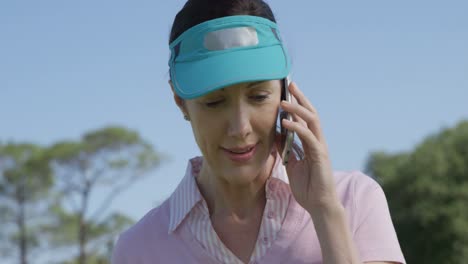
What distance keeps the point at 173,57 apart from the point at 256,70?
1.26 feet

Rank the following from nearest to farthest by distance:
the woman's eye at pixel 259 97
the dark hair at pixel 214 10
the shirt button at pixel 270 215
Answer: the woman's eye at pixel 259 97 → the dark hair at pixel 214 10 → the shirt button at pixel 270 215

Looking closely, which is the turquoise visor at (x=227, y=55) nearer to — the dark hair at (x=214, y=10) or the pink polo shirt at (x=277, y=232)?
the dark hair at (x=214, y=10)

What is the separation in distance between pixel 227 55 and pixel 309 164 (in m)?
0.45

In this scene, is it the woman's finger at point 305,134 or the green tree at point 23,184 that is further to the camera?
the green tree at point 23,184

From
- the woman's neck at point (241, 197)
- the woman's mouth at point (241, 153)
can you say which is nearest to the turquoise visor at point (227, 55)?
the woman's mouth at point (241, 153)

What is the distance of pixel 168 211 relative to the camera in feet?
10.2

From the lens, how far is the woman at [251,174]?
8.71 ft

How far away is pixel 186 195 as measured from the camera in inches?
121

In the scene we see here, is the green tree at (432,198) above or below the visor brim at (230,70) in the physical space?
below

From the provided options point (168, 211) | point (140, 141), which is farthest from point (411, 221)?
point (168, 211)

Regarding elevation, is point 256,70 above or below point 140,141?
above

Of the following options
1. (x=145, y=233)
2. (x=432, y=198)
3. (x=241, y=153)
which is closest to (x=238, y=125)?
(x=241, y=153)

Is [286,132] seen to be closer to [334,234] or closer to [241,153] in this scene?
[241,153]

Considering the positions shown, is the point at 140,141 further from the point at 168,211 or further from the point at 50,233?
the point at 168,211
